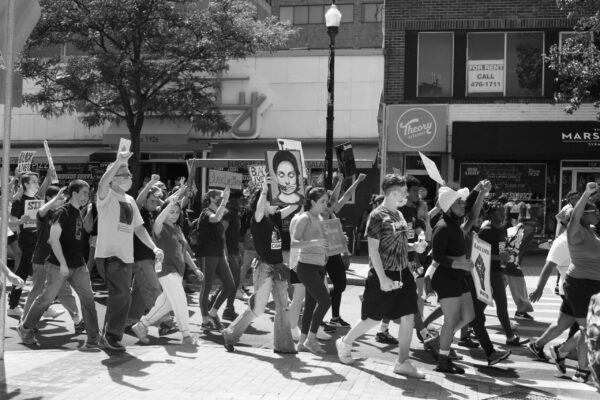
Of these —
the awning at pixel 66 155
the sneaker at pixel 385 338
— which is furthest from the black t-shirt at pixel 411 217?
the awning at pixel 66 155

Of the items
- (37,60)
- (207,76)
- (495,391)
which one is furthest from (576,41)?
(37,60)

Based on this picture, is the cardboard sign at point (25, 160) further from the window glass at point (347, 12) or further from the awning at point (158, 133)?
the window glass at point (347, 12)

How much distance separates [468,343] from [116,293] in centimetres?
412

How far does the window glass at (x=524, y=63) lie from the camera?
64.7 ft

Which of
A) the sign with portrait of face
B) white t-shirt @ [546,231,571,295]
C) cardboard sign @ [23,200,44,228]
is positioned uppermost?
the sign with portrait of face

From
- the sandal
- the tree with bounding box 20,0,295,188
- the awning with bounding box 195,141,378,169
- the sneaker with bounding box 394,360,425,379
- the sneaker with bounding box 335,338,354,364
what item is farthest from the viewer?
the awning with bounding box 195,141,378,169

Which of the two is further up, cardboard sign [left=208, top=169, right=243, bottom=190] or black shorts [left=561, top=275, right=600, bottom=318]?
cardboard sign [left=208, top=169, right=243, bottom=190]

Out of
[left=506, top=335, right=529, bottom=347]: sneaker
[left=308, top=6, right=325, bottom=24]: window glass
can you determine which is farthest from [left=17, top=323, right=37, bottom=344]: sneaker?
[left=308, top=6, right=325, bottom=24]: window glass

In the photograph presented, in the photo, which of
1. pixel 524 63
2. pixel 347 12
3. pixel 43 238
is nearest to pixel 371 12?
pixel 347 12

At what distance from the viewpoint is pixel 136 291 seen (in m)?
8.20

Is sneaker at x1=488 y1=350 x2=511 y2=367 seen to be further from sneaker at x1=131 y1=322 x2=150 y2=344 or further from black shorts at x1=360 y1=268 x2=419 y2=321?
sneaker at x1=131 y1=322 x2=150 y2=344

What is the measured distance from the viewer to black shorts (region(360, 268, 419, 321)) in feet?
21.3

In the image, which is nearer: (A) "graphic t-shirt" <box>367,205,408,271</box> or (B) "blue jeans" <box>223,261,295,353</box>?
(A) "graphic t-shirt" <box>367,205,408,271</box>

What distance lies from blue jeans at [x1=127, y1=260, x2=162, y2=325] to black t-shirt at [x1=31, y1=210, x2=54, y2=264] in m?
1.04
